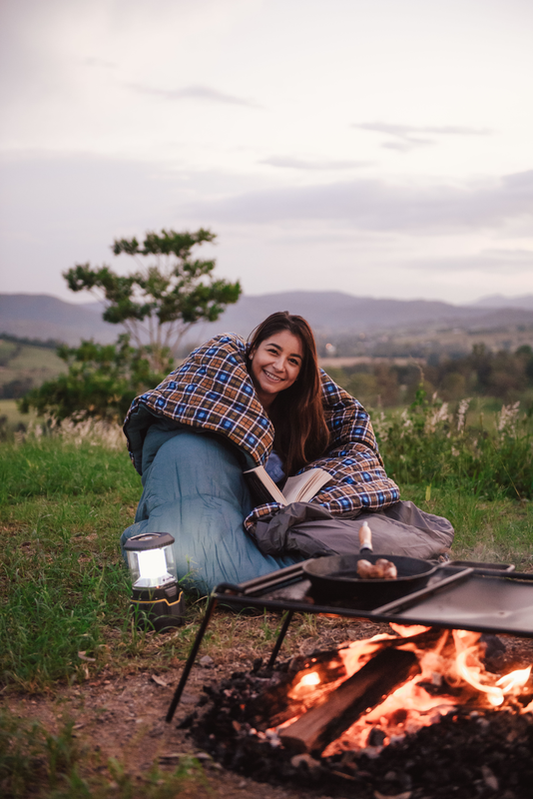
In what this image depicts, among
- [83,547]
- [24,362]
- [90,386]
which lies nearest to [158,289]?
[90,386]

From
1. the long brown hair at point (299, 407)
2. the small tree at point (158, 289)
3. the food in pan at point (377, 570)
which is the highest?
the small tree at point (158, 289)

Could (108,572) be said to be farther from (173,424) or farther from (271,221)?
(271,221)

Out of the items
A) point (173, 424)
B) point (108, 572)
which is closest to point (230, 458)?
point (173, 424)

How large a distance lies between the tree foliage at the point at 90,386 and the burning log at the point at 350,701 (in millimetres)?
8529

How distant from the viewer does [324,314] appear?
Result: 107 ft

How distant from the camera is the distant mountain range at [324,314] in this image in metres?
18.8

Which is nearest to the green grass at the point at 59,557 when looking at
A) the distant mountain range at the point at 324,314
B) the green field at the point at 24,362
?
the distant mountain range at the point at 324,314

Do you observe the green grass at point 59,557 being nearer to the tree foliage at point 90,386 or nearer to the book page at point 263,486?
the book page at point 263,486

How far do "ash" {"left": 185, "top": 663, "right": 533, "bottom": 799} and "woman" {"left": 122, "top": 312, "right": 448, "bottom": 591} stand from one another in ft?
3.59

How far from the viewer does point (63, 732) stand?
1604 millimetres

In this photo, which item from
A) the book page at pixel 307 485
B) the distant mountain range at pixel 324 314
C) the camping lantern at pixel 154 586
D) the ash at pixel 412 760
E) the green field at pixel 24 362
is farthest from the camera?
the distant mountain range at pixel 324 314

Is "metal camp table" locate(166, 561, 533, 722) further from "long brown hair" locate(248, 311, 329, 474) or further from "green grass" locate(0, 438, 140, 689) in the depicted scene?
"long brown hair" locate(248, 311, 329, 474)

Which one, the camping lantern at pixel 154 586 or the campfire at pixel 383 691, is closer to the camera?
the campfire at pixel 383 691

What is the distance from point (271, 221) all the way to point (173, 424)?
843 inches
